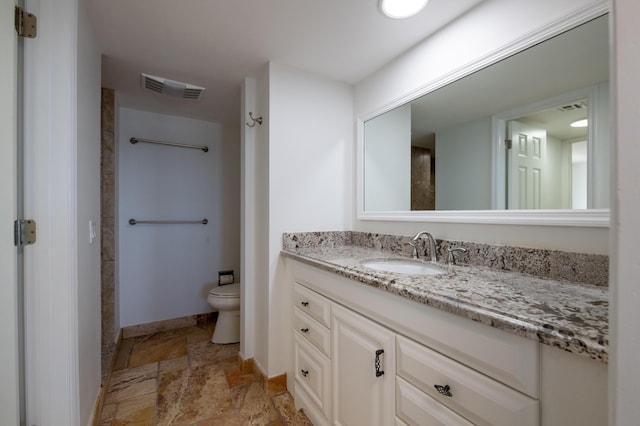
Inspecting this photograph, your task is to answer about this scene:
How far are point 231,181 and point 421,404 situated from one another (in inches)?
104

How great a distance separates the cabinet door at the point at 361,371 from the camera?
94 cm

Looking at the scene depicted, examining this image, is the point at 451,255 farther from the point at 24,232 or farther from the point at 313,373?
the point at 24,232

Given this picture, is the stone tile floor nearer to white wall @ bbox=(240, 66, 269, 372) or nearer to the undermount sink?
white wall @ bbox=(240, 66, 269, 372)

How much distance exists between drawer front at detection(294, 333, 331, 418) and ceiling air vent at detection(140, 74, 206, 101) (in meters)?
1.90

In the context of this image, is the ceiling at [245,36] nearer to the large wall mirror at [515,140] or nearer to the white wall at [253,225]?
the white wall at [253,225]

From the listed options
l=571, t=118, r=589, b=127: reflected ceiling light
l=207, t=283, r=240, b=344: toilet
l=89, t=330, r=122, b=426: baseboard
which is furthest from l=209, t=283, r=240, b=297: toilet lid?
l=571, t=118, r=589, b=127: reflected ceiling light

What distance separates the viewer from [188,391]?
66.7 inches

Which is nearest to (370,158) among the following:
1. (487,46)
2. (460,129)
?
(460,129)

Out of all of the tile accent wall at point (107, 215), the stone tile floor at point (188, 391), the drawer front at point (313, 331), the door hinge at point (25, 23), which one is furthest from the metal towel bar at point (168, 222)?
the door hinge at point (25, 23)

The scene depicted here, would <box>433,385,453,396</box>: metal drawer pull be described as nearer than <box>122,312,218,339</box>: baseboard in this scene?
Yes

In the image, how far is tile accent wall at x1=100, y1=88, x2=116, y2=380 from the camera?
199 cm

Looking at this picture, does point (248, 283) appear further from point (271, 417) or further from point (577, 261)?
point (577, 261)

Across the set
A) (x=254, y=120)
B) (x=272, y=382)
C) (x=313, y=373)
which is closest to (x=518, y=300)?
(x=313, y=373)

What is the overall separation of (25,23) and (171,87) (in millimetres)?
1063
